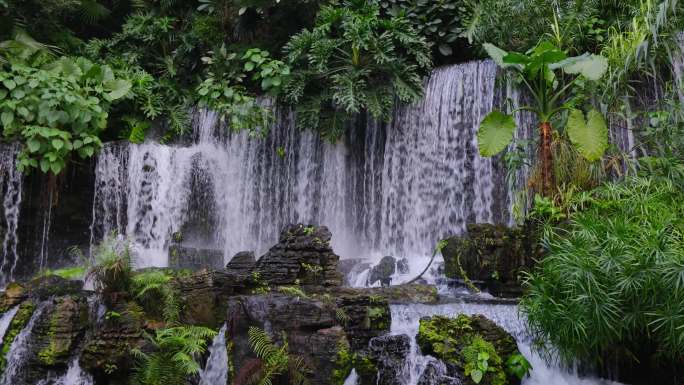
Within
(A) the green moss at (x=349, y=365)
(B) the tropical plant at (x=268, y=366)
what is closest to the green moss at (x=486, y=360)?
(A) the green moss at (x=349, y=365)

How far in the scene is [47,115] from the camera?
10.5 m

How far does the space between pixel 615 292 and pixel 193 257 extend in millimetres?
7148

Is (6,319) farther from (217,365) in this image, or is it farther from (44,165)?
(44,165)

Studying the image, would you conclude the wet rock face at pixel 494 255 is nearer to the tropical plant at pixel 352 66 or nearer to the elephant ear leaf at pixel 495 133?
the elephant ear leaf at pixel 495 133

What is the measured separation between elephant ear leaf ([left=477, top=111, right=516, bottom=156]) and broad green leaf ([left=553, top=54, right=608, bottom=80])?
0.94 metres

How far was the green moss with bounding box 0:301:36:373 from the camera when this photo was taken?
23.1 ft

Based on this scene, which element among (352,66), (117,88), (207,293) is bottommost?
(207,293)

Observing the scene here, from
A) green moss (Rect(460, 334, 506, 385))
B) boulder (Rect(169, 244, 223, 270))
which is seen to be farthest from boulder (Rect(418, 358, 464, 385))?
boulder (Rect(169, 244, 223, 270))

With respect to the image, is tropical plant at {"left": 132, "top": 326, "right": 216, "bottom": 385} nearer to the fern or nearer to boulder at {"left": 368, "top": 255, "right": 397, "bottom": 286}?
the fern

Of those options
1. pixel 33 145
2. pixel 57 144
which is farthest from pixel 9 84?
pixel 57 144

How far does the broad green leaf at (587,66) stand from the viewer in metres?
8.20

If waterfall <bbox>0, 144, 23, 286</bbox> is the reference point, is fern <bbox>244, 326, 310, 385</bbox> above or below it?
below

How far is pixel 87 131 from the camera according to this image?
1103 centimetres

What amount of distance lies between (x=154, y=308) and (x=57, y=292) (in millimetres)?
1590
